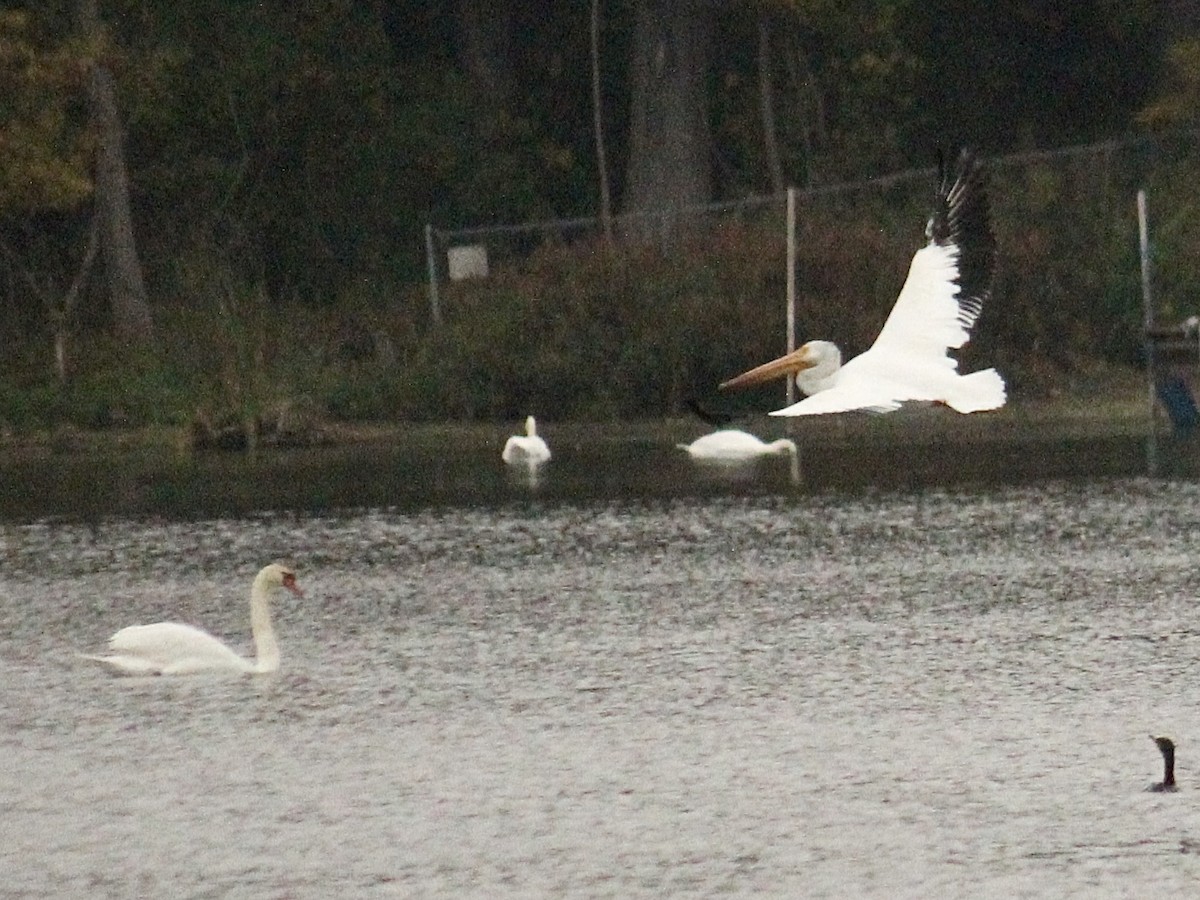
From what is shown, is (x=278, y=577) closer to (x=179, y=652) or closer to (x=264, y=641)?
(x=264, y=641)

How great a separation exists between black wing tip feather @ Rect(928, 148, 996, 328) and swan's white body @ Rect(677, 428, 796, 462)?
9.99 metres

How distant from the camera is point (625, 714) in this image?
42.4ft

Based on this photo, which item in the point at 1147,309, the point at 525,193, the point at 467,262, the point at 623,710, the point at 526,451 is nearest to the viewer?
the point at 623,710

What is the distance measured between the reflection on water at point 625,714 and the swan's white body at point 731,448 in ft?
16.9

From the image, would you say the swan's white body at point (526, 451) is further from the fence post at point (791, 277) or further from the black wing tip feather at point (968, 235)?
the black wing tip feather at point (968, 235)

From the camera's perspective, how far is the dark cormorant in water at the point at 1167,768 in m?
11.0

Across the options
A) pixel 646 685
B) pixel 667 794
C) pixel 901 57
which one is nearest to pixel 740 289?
pixel 901 57

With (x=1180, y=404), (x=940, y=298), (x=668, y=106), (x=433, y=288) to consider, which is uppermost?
(x=668, y=106)

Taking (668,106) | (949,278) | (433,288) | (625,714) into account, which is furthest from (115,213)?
(625,714)

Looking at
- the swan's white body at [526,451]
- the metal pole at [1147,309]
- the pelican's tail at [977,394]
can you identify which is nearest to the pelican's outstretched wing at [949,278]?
the pelican's tail at [977,394]

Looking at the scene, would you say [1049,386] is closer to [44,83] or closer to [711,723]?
[44,83]

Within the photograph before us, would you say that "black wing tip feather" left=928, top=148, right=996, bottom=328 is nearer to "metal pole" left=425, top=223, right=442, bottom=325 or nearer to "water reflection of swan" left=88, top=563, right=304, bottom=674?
"water reflection of swan" left=88, top=563, right=304, bottom=674

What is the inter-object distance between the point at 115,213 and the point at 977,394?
19.0 m

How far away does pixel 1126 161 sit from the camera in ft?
108
